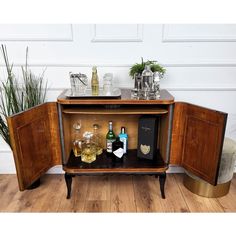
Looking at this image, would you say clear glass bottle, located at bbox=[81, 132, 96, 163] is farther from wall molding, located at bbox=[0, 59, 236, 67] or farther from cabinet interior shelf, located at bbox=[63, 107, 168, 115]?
wall molding, located at bbox=[0, 59, 236, 67]

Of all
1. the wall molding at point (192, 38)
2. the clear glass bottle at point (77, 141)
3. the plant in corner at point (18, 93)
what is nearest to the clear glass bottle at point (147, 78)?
the wall molding at point (192, 38)

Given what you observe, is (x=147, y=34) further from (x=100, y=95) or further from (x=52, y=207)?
(x=52, y=207)

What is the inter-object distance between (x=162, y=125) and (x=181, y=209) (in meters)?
0.59

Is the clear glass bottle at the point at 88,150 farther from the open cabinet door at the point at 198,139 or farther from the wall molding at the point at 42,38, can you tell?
the wall molding at the point at 42,38

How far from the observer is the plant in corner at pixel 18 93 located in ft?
4.66

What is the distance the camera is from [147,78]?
1.27m

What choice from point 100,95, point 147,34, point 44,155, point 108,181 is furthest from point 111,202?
point 147,34

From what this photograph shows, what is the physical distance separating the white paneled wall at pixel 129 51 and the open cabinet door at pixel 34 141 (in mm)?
289

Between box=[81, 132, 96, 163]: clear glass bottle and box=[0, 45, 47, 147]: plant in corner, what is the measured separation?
445mm

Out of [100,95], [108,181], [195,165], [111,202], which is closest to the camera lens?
[100,95]

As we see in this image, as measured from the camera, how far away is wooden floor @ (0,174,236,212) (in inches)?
54.7

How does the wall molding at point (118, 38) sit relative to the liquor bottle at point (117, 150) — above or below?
above

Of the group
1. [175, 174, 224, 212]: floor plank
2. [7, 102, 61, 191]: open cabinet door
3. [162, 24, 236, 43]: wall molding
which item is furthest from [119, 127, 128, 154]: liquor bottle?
Result: [162, 24, 236, 43]: wall molding

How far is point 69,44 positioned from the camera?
1447mm
